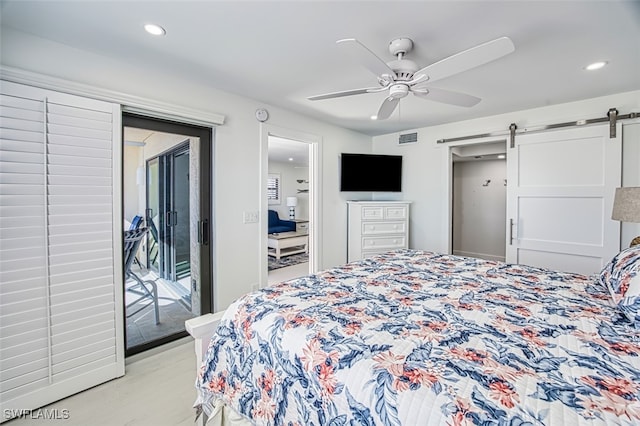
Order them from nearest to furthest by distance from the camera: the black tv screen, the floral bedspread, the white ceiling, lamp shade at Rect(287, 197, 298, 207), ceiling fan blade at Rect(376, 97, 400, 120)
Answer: the floral bedspread
the white ceiling
ceiling fan blade at Rect(376, 97, 400, 120)
the black tv screen
lamp shade at Rect(287, 197, 298, 207)

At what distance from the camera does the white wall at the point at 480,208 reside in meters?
5.48

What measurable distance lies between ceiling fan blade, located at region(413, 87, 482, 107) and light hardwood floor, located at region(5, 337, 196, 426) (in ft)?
8.13

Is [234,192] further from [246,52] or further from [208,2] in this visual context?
[208,2]

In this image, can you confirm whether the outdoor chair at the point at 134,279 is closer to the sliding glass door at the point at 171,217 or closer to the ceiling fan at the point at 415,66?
the sliding glass door at the point at 171,217

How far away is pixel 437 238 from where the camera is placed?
4.02 meters

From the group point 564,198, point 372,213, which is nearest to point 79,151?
point 372,213

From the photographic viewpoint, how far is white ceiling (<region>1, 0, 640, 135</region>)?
1.54m

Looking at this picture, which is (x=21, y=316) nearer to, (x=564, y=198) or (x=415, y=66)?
(x=415, y=66)

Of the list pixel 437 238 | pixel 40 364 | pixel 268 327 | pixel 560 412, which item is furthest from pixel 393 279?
pixel 437 238

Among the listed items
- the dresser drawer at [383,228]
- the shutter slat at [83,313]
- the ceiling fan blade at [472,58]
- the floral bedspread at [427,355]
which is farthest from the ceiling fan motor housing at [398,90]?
the shutter slat at [83,313]

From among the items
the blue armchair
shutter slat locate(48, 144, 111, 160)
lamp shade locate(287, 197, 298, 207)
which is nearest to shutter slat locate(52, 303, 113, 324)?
shutter slat locate(48, 144, 111, 160)

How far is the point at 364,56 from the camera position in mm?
1504

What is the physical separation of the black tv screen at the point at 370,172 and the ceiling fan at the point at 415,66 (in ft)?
6.21

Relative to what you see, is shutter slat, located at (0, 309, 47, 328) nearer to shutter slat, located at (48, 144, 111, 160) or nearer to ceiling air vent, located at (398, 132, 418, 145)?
shutter slat, located at (48, 144, 111, 160)
